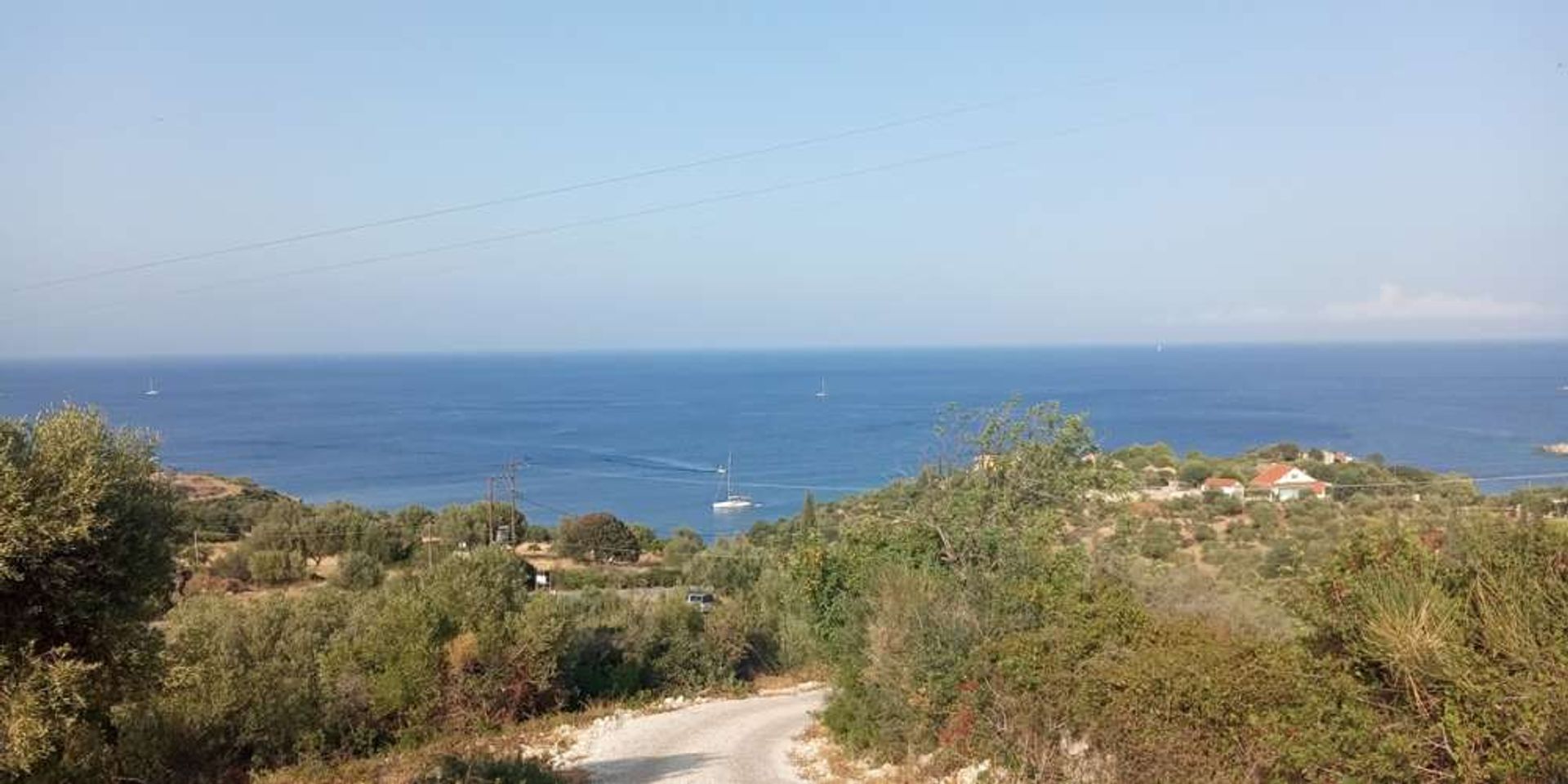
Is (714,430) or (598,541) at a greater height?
(598,541)

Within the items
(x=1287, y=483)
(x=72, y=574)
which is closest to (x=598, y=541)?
(x=1287, y=483)

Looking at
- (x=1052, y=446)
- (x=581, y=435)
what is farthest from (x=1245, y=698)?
(x=581, y=435)

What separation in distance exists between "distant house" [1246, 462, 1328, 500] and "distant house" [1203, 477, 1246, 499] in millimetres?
528

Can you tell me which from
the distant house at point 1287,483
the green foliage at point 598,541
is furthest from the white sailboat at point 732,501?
the distant house at point 1287,483

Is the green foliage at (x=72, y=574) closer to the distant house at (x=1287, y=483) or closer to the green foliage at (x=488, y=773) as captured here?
the green foliage at (x=488, y=773)

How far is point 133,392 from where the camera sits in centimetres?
16138

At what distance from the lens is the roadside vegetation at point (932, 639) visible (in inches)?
258

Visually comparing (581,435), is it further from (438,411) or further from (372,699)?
(372,699)

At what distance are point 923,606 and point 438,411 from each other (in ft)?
456

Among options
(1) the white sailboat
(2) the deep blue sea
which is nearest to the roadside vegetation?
(2) the deep blue sea

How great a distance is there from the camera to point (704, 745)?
14.5 m

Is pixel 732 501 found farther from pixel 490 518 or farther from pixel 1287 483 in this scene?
pixel 1287 483

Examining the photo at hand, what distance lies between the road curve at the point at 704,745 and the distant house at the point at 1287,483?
2151 centimetres

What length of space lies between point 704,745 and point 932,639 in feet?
16.8
